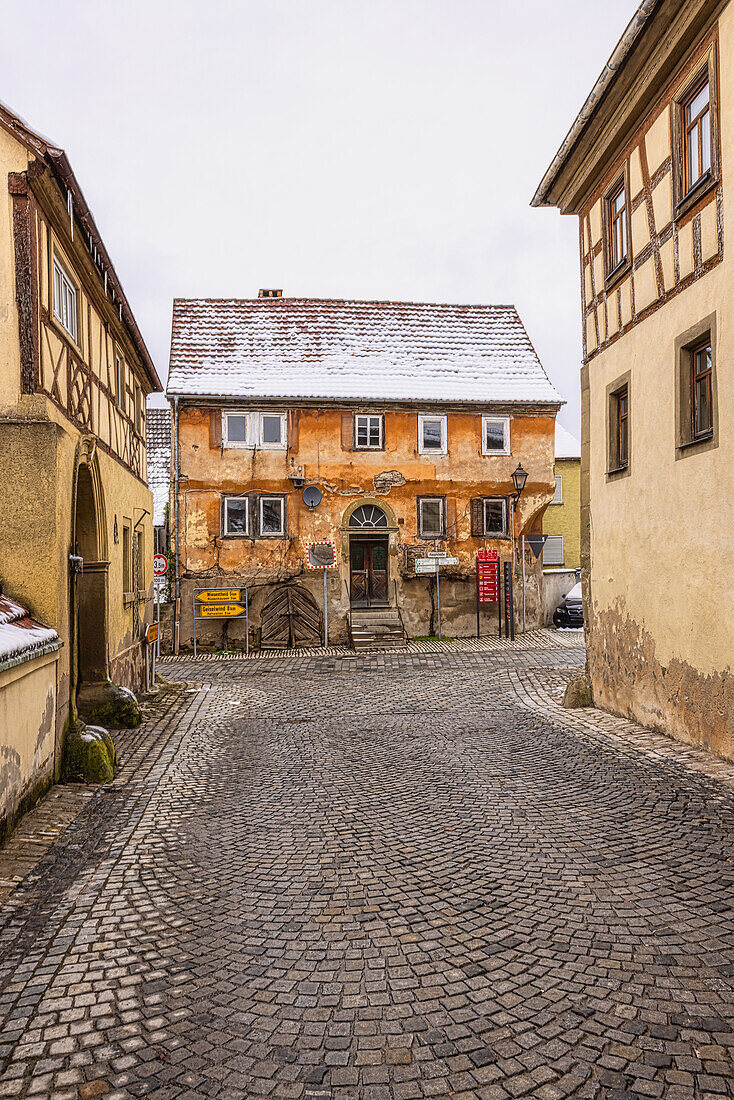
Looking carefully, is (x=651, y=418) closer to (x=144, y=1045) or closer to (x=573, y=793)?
(x=573, y=793)

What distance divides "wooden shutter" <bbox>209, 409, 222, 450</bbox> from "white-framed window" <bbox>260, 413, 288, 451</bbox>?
1.19m

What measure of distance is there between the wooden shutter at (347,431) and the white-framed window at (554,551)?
14028 millimetres

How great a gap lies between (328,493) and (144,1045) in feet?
61.7

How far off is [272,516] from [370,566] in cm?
327

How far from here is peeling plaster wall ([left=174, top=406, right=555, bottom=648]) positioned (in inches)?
828

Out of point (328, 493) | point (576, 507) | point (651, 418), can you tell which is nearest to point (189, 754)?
point (651, 418)

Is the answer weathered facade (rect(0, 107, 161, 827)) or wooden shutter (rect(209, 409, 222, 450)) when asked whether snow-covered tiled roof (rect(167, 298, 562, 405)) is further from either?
weathered facade (rect(0, 107, 161, 827))

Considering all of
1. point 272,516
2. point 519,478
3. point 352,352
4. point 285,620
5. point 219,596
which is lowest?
point 285,620

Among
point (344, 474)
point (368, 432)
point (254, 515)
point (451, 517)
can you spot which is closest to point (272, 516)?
point (254, 515)

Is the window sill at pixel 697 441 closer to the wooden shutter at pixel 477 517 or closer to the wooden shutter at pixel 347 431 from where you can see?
the wooden shutter at pixel 477 517

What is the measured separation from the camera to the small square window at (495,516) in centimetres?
2241

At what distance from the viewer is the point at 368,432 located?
22125 millimetres

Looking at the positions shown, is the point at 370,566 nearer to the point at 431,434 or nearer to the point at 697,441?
the point at 431,434

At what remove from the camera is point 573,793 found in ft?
22.8
